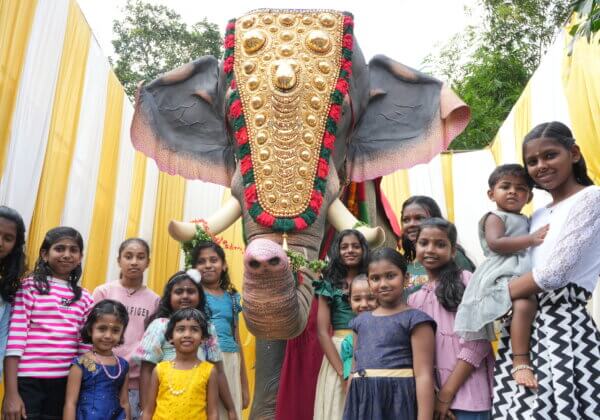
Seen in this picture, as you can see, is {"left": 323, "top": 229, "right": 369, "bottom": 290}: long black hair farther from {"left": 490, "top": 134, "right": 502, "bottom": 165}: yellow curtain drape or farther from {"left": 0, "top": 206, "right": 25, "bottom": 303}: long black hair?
{"left": 490, "top": 134, "right": 502, "bottom": 165}: yellow curtain drape

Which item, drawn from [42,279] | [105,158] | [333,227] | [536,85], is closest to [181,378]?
[42,279]

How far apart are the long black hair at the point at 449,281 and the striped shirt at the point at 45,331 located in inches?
60.7

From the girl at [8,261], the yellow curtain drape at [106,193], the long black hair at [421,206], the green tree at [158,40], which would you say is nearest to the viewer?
the girl at [8,261]

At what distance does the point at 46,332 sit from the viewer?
302 centimetres

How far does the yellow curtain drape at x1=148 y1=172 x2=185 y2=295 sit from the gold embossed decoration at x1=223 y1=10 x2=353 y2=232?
113 inches

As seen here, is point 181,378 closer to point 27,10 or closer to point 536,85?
point 27,10

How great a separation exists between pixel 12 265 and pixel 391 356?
1.58 metres

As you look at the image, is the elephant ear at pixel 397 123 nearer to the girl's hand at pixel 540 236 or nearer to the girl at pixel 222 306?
the girl at pixel 222 306

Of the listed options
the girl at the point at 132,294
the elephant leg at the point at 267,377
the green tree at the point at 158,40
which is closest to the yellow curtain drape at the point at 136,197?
the girl at the point at 132,294

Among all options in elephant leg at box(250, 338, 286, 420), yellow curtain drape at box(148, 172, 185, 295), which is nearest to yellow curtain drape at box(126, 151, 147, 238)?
yellow curtain drape at box(148, 172, 185, 295)

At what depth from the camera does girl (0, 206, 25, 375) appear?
2.89 meters

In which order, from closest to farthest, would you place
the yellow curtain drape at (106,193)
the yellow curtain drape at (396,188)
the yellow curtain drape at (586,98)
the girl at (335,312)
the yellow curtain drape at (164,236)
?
the girl at (335,312), the yellow curtain drape at (586,98), the yellow curtain drape at (106,193), the yellow curtain drape at (164,236), the yellow curtain drape at (396,188)

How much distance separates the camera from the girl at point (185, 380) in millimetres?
2906

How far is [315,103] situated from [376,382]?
167cm
